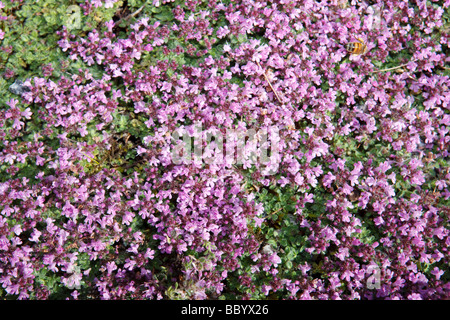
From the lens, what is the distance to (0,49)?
5.69 m

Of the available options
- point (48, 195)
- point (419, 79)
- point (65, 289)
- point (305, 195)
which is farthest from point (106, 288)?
point (419, 79)

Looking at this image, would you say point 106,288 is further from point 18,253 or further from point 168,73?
point 168,73

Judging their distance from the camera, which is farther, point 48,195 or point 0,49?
point 0,49

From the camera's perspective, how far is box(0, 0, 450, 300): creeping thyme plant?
4.93m

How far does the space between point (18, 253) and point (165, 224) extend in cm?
200

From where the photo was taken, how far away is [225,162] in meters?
5.19

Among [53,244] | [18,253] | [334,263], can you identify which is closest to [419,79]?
[334,263]

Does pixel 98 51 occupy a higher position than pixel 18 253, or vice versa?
pixel 98 51

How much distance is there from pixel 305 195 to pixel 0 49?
535 cm

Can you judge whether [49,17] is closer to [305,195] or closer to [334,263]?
[305,195]

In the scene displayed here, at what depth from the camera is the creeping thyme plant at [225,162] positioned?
16.2ft
